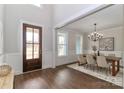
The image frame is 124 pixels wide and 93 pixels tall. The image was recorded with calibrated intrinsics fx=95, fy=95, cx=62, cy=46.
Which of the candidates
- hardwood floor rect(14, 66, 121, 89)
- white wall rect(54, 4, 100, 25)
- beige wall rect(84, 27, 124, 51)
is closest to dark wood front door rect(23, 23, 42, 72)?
hardwood floor rect(14, 66, 121, 89)

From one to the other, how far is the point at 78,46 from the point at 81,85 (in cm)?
456

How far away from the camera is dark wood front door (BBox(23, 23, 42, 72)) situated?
4.03 m

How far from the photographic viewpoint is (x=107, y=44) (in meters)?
5.90

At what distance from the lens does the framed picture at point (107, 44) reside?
5695 millimetres

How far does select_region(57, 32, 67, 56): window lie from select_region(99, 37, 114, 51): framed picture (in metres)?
2.36

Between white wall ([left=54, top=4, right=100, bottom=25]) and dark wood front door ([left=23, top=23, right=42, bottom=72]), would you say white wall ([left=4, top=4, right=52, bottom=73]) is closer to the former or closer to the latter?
dark wood front door ([left=23, top=23, right=42, bottom=72])

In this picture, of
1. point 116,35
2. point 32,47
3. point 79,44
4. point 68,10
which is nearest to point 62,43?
point 79,44

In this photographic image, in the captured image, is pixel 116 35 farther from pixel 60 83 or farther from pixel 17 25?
pixel 17 25

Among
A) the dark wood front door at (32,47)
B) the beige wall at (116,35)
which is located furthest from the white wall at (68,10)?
the beige wall at (116,35)

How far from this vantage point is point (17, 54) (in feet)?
12.5

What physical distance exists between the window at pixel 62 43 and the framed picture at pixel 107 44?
2.36m

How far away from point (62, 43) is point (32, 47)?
2.14 meters

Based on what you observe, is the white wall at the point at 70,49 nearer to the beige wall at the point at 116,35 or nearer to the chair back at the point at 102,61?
the beige wall at the point at 116,35
